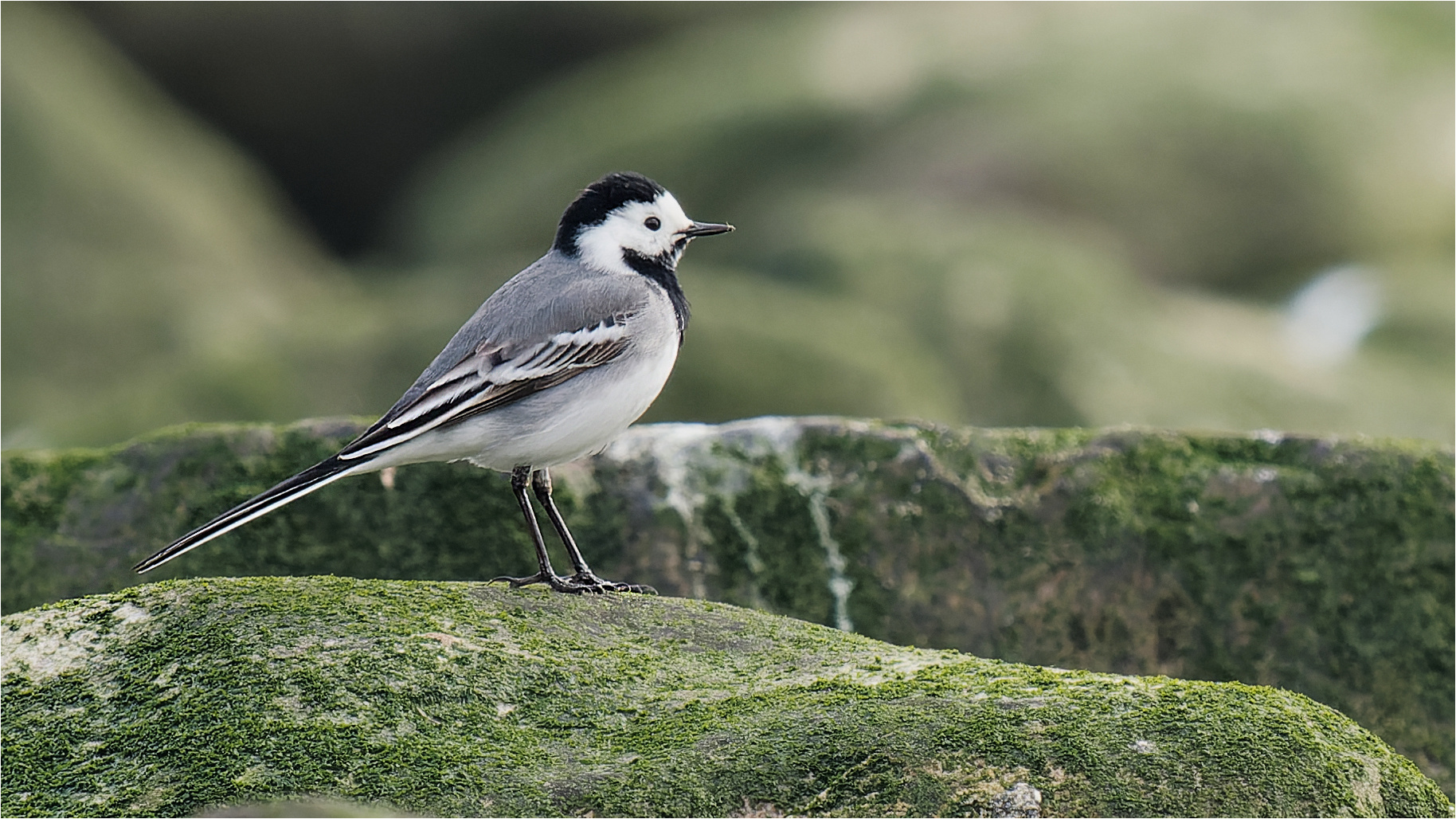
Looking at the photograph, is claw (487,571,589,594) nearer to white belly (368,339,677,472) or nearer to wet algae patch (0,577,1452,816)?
white belly (368,339,677,472)

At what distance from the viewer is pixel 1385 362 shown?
16.9m

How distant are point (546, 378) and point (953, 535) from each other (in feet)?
9.22

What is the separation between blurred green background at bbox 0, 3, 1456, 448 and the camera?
1512 cm

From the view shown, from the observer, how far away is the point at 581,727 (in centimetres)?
567

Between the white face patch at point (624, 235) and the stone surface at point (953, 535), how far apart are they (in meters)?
1.60

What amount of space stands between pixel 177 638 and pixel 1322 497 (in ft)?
20.1

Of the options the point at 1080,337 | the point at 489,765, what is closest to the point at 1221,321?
the point at 1080,337

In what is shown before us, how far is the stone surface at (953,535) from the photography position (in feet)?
27.7

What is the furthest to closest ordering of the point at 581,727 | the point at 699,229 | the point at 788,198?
the point at 788,198 < the point at 699,229 < the point at 581,727

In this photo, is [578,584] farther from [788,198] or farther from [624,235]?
[788,198]

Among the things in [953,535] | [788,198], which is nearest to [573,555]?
[953,535]

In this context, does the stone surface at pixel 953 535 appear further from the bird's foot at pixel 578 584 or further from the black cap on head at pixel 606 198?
the black cap on head at pixel 606 198

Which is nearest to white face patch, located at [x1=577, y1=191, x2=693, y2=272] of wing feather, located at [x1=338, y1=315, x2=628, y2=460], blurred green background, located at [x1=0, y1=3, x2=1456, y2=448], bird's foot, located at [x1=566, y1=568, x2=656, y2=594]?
wing feather, located at [x1=338, y1=315, x2=628, y2=460]

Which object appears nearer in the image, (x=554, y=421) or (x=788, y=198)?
(x=554, y=421)
